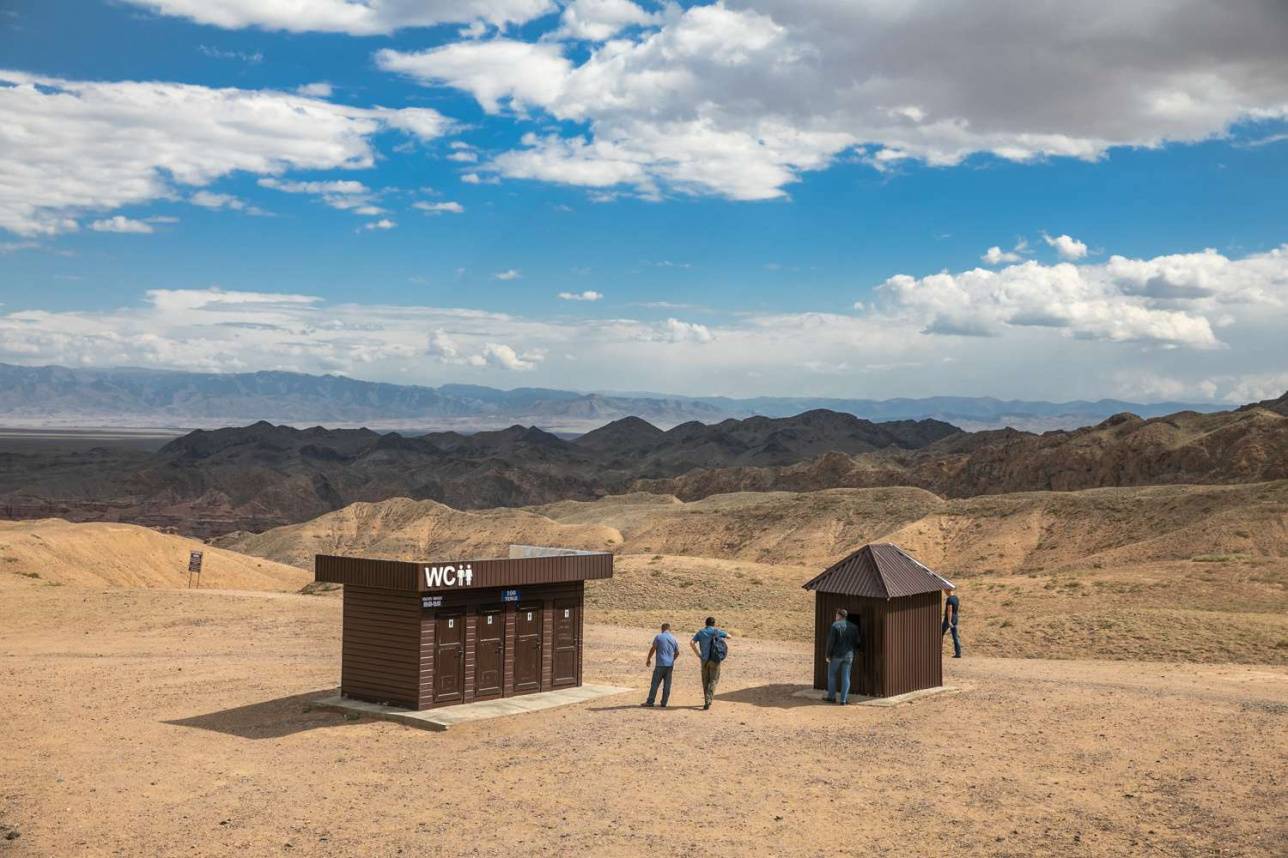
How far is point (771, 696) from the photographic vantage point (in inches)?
907

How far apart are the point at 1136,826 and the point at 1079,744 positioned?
4.27 metres

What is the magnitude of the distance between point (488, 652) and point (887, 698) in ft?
25.6

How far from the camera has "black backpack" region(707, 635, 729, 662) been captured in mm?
20734

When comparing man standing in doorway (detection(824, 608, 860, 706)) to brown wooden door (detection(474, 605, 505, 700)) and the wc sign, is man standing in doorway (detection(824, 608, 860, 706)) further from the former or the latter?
the wc sign

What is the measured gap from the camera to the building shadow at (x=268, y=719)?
66.1ft

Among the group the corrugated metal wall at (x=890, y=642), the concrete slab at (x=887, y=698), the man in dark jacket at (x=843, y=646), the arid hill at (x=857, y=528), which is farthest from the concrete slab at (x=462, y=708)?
the arid hill at (x=857, y=528)

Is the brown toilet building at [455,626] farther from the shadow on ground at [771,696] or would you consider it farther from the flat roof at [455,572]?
the shadow on ground at [771,696]

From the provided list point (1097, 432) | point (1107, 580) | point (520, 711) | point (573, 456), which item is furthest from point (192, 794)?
point (573, 456)

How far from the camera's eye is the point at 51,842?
14.1 metres

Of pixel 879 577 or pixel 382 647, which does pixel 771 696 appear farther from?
pixel 382 647

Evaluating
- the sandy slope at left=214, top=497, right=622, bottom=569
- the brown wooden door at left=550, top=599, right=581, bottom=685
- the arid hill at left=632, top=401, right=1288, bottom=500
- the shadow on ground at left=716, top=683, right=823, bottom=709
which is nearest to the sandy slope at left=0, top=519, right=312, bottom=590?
the sandy slope at left=214, top=497, right=622, bottom=569

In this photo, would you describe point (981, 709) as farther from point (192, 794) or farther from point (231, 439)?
point (231, 439)

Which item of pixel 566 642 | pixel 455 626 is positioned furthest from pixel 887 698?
pixel 455 626

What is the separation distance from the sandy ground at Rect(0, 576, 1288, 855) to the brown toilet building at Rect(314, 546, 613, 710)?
46.6 inches
